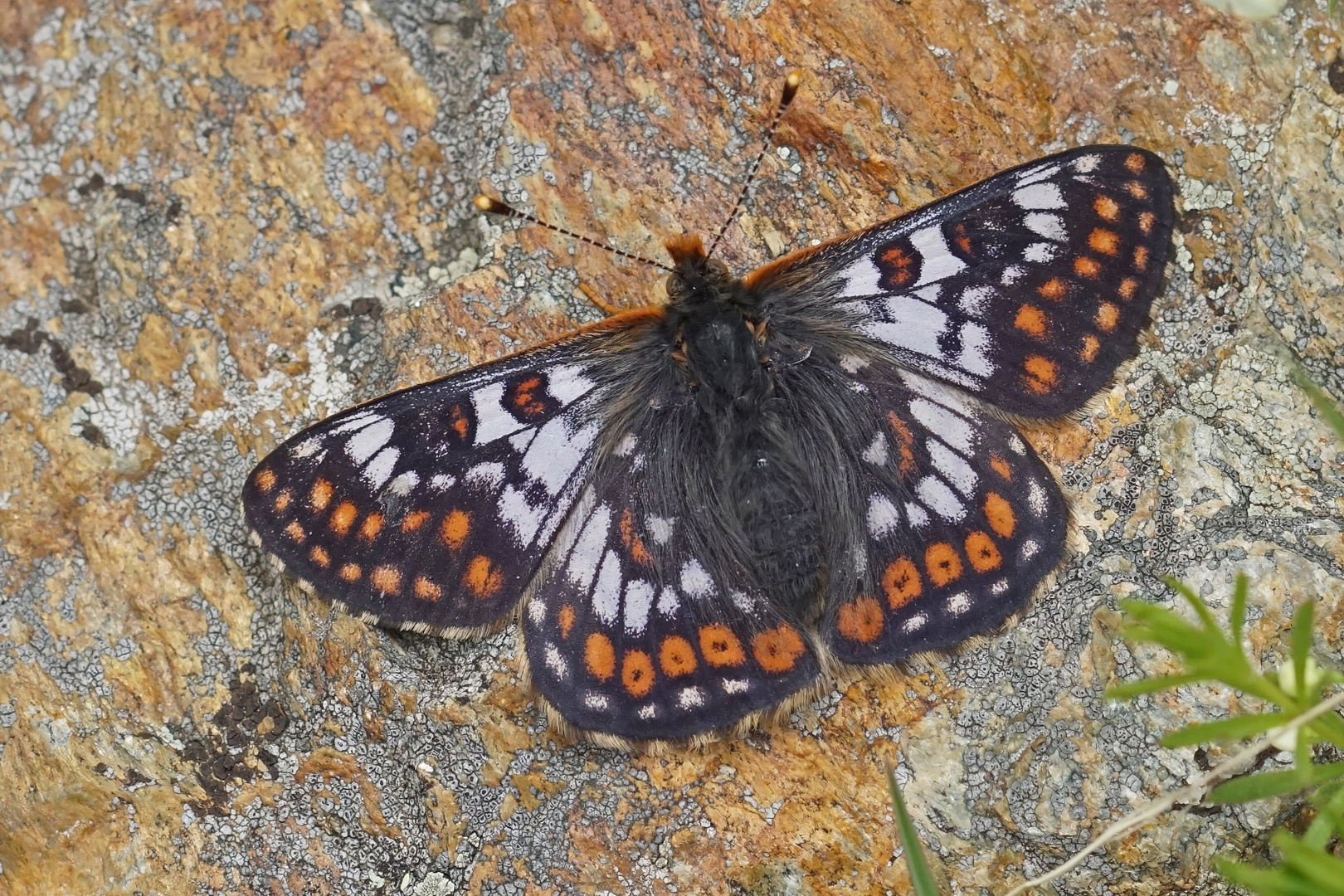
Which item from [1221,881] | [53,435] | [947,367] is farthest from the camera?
[53,435]

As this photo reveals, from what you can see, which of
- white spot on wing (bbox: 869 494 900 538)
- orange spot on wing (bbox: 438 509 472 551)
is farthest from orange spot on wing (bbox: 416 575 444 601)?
white spot on wing (bbox: 869 494 900 538)

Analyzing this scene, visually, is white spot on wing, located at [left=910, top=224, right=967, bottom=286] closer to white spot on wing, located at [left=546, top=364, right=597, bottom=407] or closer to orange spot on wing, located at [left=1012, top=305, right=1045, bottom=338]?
orange spot on wing, located at [left=1012, top=305, right=1045, bottom=338]

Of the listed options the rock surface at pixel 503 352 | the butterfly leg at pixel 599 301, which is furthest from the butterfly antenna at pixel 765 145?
the butterfly leg at pixel 599 301

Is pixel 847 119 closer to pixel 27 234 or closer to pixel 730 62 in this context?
pixel 730 62

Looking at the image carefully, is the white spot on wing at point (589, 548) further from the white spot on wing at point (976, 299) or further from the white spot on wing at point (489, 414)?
the white spot on wing at point (976, 299)

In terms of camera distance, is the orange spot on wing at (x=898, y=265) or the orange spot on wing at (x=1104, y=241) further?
the orange spot on wing at (x=898, y=265)

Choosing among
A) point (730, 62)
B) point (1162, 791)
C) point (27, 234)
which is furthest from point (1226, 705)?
point (27, 234)
